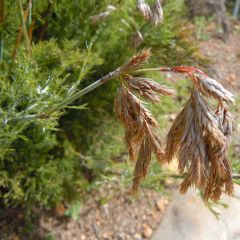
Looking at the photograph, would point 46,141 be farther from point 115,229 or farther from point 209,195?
point 209,195

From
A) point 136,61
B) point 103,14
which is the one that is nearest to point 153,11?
point 103,14

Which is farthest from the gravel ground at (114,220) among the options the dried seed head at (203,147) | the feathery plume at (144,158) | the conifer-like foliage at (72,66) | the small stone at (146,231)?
the dried seed head at (203,147)

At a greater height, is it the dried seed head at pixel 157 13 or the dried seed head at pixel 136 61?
the dried seed head at pixel 136 61

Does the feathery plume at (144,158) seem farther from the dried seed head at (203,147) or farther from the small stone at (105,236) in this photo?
the small stone at (105,236)

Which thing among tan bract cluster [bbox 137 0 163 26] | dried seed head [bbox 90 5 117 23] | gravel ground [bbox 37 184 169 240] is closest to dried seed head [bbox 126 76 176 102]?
tan bract cluster [bbox 137 0 163 26]

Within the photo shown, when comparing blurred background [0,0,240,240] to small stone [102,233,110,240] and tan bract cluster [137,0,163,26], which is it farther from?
tan bract cluster [137,0,163,26]
